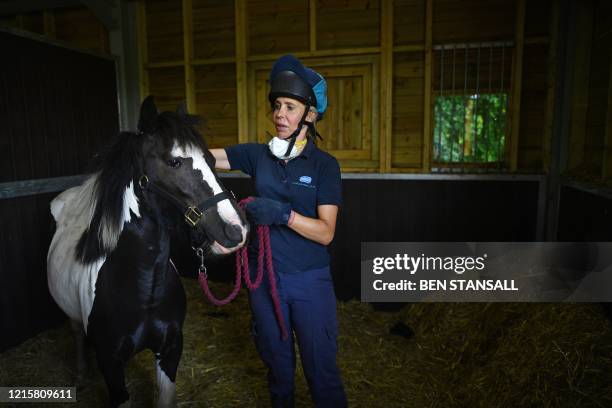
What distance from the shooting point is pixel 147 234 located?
1634 millimetres

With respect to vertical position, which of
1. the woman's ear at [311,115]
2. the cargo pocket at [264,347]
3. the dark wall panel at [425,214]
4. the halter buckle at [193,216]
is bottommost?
the cargo pocket at [264,347]

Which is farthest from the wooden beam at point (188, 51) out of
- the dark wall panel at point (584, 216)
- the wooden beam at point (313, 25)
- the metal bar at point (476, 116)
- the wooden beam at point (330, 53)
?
the dark wall panel at point (584, 216)

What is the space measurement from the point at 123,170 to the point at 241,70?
8.87 feet

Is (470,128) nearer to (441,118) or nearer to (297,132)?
(441,118)

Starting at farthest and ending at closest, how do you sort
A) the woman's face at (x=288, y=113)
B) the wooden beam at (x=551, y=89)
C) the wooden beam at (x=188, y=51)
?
the wooden beam at (x=188, y=51) → the wooden beam at (x=551, y=89) → the woman's face at (x=288, y=113)

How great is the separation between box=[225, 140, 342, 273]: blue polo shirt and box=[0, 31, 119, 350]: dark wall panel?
75.9 inches

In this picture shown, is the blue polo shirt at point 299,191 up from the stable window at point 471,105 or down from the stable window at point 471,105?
down

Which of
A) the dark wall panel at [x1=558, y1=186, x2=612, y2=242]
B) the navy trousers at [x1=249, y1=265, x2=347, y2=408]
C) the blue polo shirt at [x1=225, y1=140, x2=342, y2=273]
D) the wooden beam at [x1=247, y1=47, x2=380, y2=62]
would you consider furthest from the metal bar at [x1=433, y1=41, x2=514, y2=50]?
the navy trousers at [x1=249, y1=265, x2=347, y2=408]

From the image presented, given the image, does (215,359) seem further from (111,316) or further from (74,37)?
(74,37)

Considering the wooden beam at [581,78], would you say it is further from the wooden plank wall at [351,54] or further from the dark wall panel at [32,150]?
the dark wall panel at [32,150]

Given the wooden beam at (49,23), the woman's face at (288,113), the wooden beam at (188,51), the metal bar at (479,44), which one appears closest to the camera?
the woman's face at (288,113)

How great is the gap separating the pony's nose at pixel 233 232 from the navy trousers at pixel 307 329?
32cm

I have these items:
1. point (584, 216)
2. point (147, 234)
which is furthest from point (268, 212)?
point (584, 216)

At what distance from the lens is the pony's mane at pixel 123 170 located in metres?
1.49
